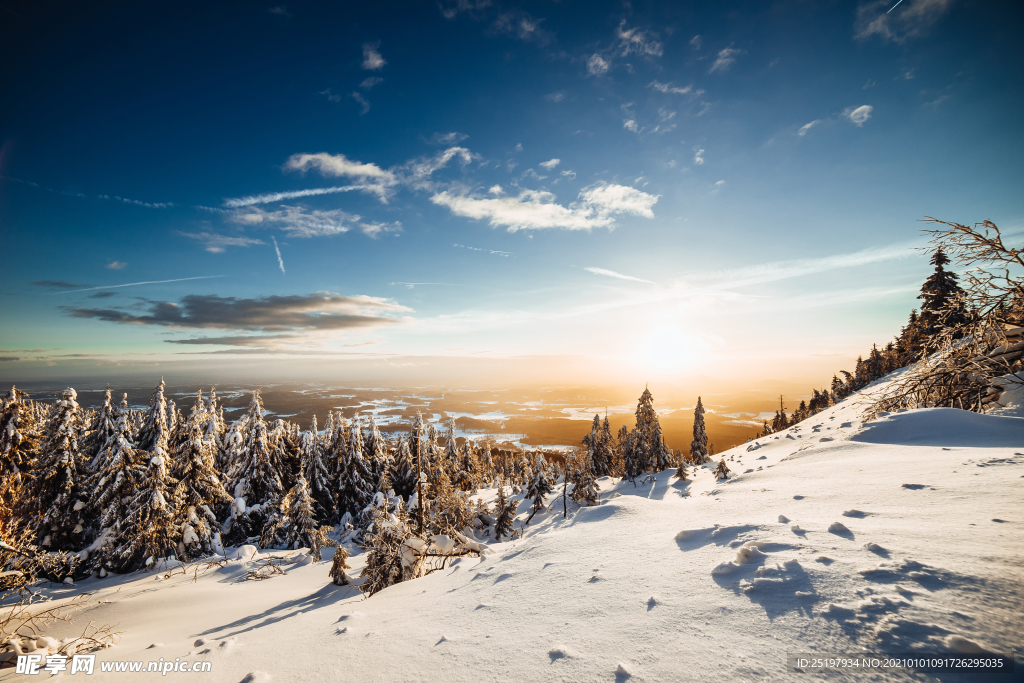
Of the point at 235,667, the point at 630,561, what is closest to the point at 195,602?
the point at 235,667

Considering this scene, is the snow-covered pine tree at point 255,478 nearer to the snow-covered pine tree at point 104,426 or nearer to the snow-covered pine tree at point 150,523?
the snow-covered pine tree at point 150,523

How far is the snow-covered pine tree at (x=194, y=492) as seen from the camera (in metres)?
20.1

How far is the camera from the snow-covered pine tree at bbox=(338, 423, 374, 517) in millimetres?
31797

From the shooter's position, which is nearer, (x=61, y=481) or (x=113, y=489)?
(x=113, y=489)

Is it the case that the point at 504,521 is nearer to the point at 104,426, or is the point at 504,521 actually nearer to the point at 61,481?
the point at 61,481

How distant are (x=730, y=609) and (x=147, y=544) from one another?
28.3 metres

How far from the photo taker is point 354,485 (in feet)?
105

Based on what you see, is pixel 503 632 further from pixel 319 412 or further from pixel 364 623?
pixel 319 412

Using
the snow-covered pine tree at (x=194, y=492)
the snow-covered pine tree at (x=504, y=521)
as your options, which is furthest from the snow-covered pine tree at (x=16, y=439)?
the snow-covered pine tree at (x=504, y=521)

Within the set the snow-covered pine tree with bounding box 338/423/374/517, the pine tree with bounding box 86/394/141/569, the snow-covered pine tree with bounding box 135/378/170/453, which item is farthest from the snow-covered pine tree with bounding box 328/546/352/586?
the snow-covered pine tree with bounding box 338/423/374/517

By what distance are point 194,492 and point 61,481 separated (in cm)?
701

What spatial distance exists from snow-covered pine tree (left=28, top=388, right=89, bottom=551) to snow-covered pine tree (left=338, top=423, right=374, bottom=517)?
1543cm

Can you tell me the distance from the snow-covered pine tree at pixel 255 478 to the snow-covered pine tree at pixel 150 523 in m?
6.92

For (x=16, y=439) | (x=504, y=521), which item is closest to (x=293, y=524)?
(x=16, y=439)
